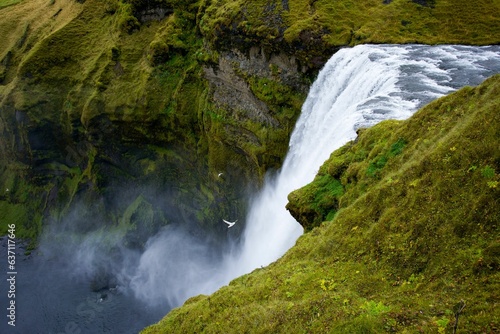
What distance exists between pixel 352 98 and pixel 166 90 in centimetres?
2995

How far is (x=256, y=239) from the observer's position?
1531 inches

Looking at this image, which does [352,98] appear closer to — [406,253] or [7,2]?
[406,253]

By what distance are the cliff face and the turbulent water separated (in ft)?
12.7

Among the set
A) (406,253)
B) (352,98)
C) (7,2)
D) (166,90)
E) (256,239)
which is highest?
(406,253)

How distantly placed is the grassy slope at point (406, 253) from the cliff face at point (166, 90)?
2484 centimetres

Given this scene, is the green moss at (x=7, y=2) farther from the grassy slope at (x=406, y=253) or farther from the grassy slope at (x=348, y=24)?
the grassy slope at (x=406, y=253)

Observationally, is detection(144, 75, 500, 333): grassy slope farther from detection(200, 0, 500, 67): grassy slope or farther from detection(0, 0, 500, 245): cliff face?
detection(0, 0, 500, 245): cliff face

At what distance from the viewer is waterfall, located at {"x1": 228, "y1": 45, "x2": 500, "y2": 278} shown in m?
24.7

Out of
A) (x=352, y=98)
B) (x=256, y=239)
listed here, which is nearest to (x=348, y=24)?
(x=352, y=98)

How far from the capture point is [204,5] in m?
50.3

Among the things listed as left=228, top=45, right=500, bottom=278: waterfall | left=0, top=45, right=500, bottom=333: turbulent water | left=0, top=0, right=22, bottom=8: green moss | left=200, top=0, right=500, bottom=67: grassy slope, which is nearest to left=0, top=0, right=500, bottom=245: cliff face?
left=200, top=0, right=500, bottom=67: grassy slope

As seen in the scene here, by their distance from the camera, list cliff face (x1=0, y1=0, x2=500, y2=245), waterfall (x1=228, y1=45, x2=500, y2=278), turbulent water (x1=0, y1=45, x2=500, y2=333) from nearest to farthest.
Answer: waterfall (x1=228, y1=45, x2=500, y2=278), turbulent water (x1=0, y1=45, x2=500, y2=333), cliff face (x1=0, y1=0, x2=500, y2=245)

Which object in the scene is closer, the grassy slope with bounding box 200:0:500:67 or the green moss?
the grassy slope with bounding box 200:0:500:67

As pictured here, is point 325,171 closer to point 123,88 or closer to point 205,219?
point 205,219
